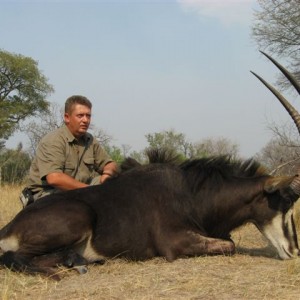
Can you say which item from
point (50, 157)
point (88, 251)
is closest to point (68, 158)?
point (50, 157)

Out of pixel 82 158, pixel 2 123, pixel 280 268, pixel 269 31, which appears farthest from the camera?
pixel 2 123

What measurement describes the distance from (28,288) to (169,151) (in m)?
2.07

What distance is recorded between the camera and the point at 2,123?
2594cm

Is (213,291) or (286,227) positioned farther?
(286,227)

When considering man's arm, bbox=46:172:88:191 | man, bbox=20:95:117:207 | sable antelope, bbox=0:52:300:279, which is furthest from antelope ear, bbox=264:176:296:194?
man's arm, bbox=46:172:88:191

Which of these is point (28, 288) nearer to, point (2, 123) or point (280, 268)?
point (280, 268)

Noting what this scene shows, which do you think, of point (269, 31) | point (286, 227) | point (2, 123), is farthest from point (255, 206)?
point (2, 123)

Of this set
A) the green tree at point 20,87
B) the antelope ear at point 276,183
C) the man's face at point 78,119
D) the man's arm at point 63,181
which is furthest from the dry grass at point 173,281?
the green tree at point 20,87

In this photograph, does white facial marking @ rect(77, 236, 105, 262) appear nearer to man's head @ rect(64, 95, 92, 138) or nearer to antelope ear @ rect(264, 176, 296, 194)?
man's head @ rect(64, 95, 92, 138)

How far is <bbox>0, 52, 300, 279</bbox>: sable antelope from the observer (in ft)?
14.0

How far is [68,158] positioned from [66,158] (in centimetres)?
3

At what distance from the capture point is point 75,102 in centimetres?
543

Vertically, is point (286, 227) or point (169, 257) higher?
point (286, 227)

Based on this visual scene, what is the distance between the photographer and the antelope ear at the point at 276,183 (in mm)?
4465
